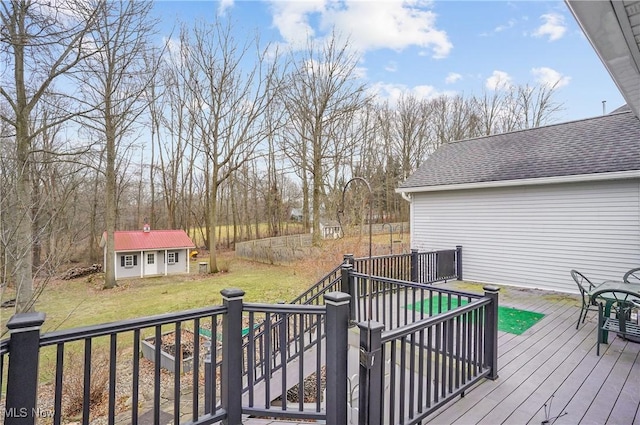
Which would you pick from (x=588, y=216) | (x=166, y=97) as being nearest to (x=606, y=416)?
(x=588, y=216)

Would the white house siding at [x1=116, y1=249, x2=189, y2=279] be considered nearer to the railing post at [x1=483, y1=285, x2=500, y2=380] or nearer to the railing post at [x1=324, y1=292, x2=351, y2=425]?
the railing post at [x1=324, y1=292, x2=351, y2=425]

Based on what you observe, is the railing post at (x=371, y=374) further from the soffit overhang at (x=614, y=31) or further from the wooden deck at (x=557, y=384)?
the soffit overhang at (x=614, y=31)

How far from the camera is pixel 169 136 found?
63.8ft

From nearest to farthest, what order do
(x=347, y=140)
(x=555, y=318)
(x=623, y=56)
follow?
(x=623, y=56)
(x=555, y=318)
(x=347, y=140)

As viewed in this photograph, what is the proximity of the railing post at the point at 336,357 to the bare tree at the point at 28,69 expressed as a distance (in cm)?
424

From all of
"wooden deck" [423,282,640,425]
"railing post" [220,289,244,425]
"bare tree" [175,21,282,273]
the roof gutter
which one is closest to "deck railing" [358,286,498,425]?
"wooden deck" [423,282,640,425]

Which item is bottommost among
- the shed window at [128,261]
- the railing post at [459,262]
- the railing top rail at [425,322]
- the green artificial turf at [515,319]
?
the shed window at [128,261]

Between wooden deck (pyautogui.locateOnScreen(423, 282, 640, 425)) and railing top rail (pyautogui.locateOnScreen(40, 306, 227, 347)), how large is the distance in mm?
2060

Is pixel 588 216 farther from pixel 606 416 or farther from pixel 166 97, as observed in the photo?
pixel 166 97

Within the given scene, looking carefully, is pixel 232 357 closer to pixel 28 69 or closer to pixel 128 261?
pixel 28 69

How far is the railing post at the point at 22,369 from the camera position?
159cm

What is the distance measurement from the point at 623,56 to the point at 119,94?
41.7 feet

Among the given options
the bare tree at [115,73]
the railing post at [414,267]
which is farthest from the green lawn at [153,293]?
the railing post at [414,267]

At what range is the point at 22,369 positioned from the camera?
161 cm
